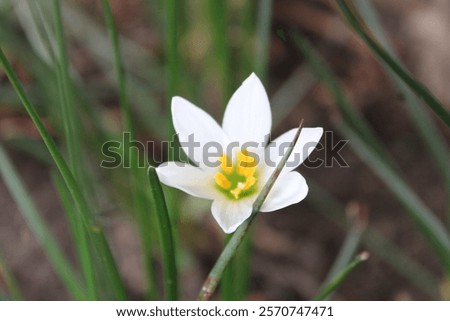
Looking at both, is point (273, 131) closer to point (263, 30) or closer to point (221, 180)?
point (263, 30)

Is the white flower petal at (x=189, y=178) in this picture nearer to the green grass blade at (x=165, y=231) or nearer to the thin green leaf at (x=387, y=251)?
the green grass blade at (x=165, y=231)

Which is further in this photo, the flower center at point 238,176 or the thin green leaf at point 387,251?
the thin green leaf at point 387,251

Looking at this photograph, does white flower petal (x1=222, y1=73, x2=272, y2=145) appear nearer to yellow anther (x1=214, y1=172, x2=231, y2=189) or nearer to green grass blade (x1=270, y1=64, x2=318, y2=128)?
yellow anther (x1=214, y1=172, x2=231, y2=189)

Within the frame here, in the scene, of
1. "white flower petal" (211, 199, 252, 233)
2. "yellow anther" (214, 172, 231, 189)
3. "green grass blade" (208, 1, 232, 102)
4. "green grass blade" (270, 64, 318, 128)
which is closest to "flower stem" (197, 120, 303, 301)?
"white flower petal" (211, 199, 252, 233)

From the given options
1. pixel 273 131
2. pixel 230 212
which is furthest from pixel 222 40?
pixel 230 212

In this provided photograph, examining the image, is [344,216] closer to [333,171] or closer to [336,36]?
[333,171]

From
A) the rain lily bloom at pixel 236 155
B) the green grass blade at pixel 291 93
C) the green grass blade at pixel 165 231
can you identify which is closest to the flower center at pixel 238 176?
the rain lily bloom at pixel 236 155

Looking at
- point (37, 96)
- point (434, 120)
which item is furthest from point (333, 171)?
point (37, 96)
